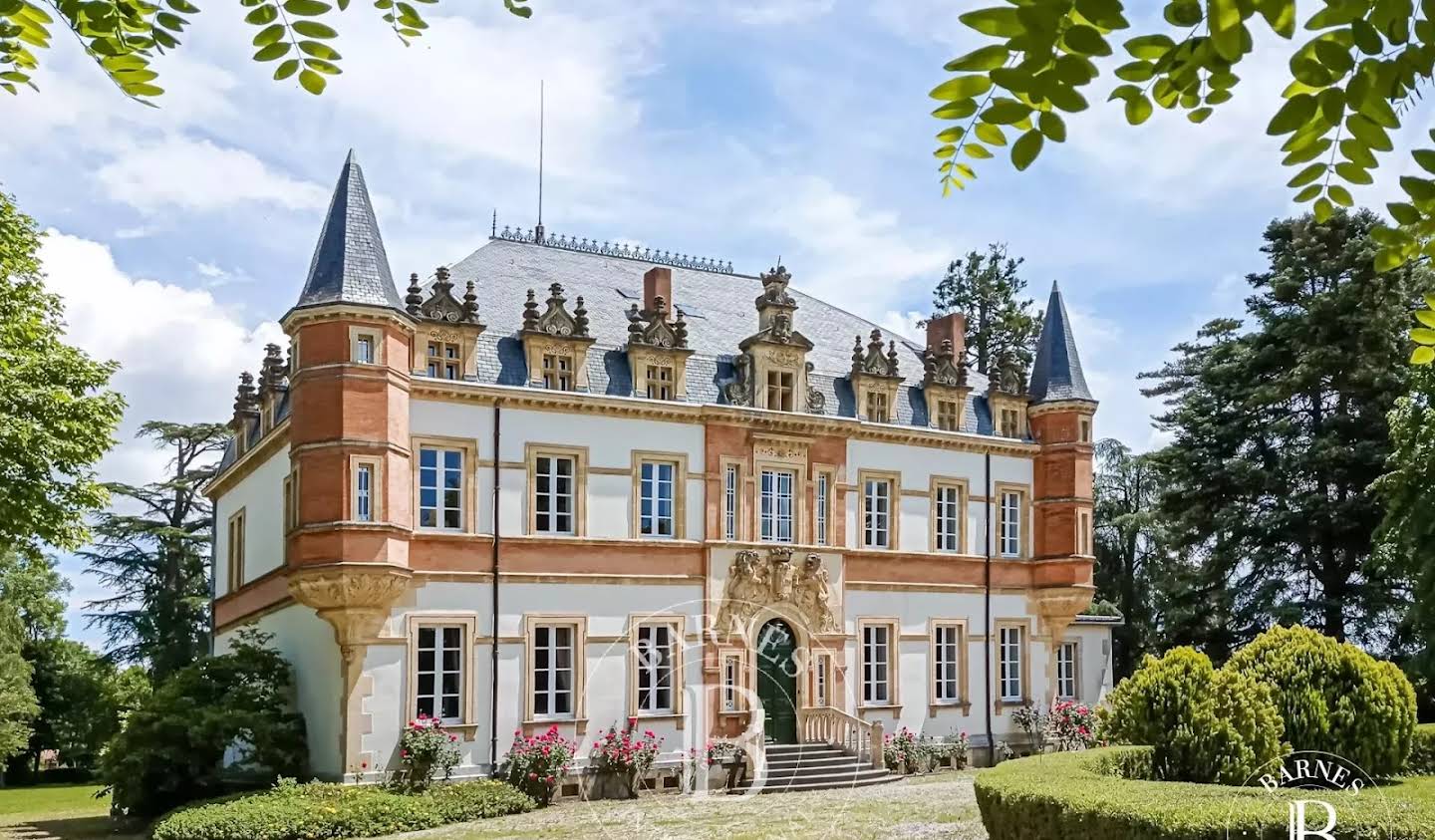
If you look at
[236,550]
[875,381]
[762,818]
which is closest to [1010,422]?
[875,381]

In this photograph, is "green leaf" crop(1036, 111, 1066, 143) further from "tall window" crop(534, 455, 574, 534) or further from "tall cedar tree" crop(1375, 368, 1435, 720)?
"tall cedar tree" crop(1375, 368, 1435, 720)

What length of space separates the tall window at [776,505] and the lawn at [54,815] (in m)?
13.7

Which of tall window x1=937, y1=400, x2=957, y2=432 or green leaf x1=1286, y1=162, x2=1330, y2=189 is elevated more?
tall window x1=937, y1=400, x2=957, y2=432

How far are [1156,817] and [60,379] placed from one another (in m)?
20.8

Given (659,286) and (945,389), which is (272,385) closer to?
(659,286)

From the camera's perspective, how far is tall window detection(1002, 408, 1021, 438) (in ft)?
113

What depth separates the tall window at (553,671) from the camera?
89.6 ft

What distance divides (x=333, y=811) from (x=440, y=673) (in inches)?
164

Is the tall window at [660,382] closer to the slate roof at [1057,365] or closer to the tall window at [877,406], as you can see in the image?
the tall window at [877,406]

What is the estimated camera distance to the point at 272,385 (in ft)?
98.4

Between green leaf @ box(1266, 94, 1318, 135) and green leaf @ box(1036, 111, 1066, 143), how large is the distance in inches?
19.6

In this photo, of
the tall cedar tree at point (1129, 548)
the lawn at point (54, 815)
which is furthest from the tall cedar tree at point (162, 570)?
the tall cedar tree at point (1129, 548)

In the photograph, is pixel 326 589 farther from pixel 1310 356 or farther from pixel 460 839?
pixel 1310 356

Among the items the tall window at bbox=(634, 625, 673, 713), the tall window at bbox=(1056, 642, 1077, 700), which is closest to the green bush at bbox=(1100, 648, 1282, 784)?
the tall window at bbox=(634, 625, 673, 713)
